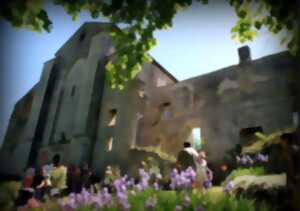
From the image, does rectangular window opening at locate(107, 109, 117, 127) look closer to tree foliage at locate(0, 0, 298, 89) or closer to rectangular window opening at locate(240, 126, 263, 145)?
rectangular window opening at locate(240, 126, 263, 145)

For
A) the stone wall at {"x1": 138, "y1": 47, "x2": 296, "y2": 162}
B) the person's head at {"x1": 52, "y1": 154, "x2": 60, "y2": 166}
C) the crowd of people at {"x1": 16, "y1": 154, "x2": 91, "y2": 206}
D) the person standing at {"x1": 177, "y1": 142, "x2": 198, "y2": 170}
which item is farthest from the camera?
the person's head at {"x1": 52, "y1": 154, "x2": 60, "y2": 166}

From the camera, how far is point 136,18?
126 inches

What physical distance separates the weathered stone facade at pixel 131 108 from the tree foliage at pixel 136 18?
213 inches

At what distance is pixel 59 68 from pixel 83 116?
8.97m

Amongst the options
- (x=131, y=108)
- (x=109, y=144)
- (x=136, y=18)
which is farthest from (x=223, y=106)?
(x=136, y=18)

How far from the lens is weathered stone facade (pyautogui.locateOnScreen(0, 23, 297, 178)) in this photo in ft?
48.9

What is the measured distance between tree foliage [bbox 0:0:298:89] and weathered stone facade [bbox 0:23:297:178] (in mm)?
5399

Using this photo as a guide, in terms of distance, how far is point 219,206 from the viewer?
3852mm

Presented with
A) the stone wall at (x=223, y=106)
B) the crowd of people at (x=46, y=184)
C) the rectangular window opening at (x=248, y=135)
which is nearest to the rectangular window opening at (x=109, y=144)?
the stone wall at (x=223, y=106)

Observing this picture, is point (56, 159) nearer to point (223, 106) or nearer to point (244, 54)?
point (223, 106)

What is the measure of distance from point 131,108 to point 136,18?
17.0 metres

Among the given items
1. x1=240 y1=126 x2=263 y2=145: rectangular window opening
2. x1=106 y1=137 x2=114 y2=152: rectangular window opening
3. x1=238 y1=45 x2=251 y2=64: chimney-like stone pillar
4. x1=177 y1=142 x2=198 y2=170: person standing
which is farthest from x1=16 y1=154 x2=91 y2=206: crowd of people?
x1=238 y1=45 x2=251 y2=64: chimney-like stone pillar

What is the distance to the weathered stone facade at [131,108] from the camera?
1490 centimetres

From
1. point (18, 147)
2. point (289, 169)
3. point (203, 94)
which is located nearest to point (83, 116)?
point (18, 147)
